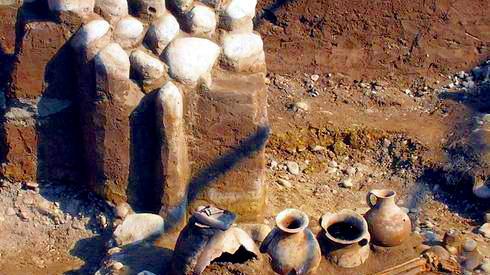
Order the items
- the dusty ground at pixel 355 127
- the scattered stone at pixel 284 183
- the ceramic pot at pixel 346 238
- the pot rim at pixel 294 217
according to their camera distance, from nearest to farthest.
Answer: the pot rim at pixel 294 217 → the ceramic pot at pixel 346 238 → the dusty ground at pixel 355 127 → the scattered stone at pixel 284 183

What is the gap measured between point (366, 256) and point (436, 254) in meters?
0.49

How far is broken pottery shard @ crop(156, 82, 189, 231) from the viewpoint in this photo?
549 centimetres

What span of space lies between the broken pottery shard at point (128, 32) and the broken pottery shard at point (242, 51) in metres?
0.59

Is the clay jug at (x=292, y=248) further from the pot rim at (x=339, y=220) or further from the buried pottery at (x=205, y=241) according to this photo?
the buried pottery at (x=205, y=241)

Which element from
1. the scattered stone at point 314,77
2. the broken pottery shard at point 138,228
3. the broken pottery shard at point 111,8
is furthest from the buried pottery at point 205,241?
the scattered stone at point 314,77

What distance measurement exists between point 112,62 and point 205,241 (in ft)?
4.32

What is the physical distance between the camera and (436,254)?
5773 mm

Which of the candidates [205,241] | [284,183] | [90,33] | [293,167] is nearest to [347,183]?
[293,167]

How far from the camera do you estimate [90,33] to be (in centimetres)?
549

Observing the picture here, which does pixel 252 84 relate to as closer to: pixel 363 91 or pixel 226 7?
pixel 226 7

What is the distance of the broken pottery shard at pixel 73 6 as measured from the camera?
5473 mm

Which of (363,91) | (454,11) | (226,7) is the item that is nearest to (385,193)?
(226,7)

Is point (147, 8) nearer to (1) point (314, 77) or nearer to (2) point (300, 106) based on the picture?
(2) point (300, 106)

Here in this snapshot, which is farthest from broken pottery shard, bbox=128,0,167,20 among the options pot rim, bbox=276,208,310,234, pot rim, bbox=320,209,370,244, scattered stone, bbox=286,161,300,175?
scattered stone, bbox=286,161,300,175
